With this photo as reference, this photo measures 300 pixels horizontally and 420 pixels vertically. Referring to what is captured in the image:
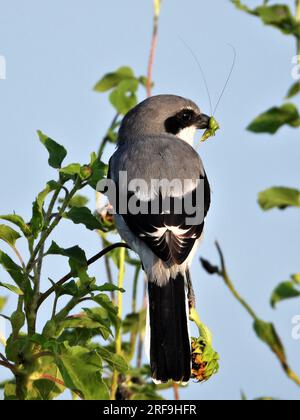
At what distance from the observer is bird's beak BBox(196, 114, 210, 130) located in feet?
17.0

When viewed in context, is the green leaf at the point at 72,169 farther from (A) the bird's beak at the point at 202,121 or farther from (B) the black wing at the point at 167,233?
(A) the bird's beak at the point at 202,121

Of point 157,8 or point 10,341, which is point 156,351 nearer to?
point 10,341

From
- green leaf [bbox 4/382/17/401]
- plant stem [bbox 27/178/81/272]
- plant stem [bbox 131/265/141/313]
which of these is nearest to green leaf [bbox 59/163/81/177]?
plant stem [bbox 27/178/81/272]

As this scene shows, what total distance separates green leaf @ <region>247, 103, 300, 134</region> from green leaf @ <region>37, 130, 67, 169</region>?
1.44 metres

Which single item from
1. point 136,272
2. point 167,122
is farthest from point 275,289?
point 167,122

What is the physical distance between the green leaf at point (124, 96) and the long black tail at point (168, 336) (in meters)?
0.98

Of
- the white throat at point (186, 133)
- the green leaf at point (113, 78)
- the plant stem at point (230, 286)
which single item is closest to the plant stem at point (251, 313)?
the plant stem at point (230, 286)

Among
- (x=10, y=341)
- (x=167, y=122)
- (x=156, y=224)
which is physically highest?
(x=167, y=122)

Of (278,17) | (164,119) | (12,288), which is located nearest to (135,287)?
(12,288)

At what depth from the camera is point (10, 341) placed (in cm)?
266

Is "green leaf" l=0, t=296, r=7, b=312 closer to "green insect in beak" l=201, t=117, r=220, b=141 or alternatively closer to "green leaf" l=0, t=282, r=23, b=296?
"green leaf" l=0, t=282, r=23, b=296

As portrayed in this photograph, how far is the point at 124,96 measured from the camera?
12.7 feet

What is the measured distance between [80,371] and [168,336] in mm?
1236
